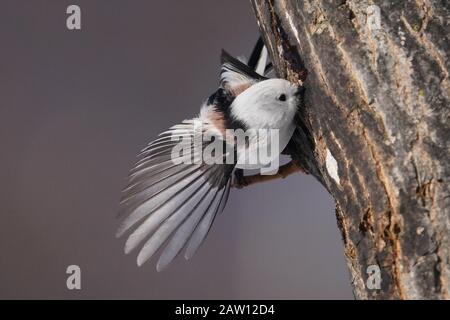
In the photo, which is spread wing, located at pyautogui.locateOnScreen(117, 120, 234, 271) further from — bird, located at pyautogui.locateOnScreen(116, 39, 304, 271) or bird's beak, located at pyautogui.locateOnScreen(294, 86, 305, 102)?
bird's beak, located at pyautogui.locateOnScreen(294, 86, 305, 102)

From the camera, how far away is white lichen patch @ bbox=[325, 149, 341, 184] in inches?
29.1

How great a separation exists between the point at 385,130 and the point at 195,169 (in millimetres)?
318

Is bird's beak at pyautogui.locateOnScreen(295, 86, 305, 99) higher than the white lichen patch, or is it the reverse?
bird's beak at pyautogui.locateOnScreen(295, 86, 305, 99)

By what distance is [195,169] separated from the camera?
0.88m

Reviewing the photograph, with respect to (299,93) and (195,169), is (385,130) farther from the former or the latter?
(195,169)

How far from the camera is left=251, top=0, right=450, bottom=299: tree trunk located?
63 centimetres

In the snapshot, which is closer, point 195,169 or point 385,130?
point 385,130

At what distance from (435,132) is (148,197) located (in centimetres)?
42

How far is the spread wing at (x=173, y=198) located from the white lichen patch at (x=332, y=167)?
17 cm

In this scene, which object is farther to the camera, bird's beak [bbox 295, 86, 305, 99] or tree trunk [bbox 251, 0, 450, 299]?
bird's beak [bbox 295, 86, 305, 99]

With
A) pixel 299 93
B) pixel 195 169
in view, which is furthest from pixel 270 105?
pixel 195 169

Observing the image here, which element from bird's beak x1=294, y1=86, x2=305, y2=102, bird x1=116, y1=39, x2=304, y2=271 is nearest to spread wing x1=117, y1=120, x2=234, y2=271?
bird x1=116, y1=39, x2=304, y2=271

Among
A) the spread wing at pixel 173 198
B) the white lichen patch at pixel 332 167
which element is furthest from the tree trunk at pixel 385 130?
the spread wing at pixel 173 198

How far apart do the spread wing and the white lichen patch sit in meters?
0.17
